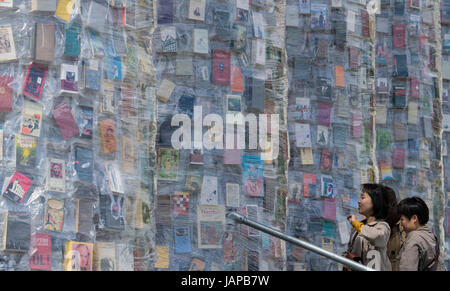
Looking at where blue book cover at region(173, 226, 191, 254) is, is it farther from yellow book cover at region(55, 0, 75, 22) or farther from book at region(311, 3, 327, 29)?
book at region(311, 3, 327, 29)

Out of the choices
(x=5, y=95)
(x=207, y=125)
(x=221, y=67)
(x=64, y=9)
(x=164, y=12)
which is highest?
(x=164, y=12)

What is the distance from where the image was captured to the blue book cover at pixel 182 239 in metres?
4.98

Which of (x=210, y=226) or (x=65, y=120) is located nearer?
(x=65, y=120)

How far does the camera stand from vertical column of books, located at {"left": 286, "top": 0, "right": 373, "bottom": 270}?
5973 mm

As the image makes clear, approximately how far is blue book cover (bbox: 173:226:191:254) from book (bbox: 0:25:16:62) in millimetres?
1580

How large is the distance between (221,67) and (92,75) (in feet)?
4.05

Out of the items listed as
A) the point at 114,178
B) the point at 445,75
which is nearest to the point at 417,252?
the point at 114,178

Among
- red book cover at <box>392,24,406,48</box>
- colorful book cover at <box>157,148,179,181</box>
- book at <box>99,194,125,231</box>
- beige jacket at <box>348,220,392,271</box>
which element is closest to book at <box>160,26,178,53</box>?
colorful book cover at <box>157,148,179,181</box>

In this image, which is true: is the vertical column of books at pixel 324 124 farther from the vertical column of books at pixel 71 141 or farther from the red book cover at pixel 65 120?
the red book cover at pixel 65 120

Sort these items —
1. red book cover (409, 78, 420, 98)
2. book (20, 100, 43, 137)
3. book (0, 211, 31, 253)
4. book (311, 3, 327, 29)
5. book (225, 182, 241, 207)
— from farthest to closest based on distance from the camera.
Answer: red book cover (409, 78, 420, 98) → book (311, 3, 327, 29) → book (225, 182, 241, 207) → book (20, 100, 43, 137) → book (0, 211, 31, 253)

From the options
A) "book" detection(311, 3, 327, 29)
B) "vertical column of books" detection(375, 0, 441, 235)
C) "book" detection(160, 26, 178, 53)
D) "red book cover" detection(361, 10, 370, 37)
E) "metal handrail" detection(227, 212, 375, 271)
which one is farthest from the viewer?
"vertical column of books" detection(375, 0, 441, 235)

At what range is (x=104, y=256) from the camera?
13.9 feet

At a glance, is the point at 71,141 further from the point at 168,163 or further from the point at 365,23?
the point at 365,23
